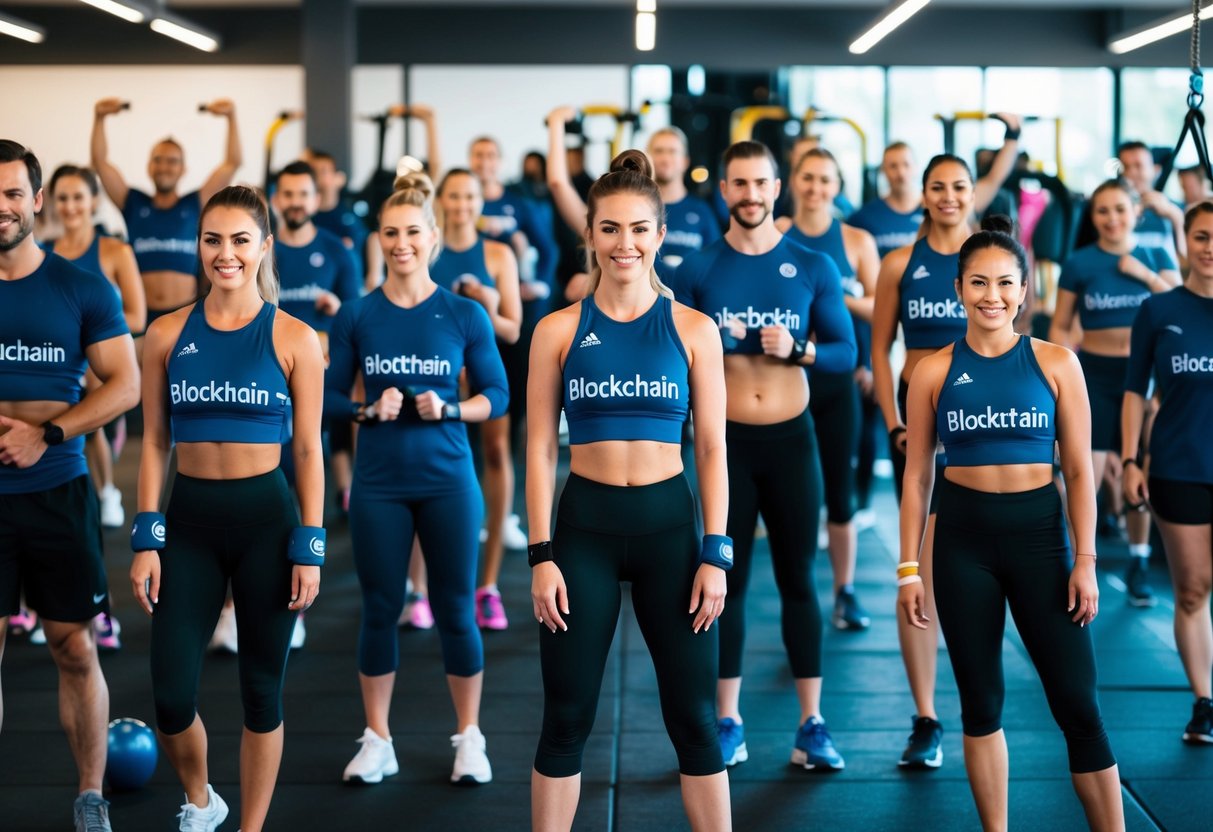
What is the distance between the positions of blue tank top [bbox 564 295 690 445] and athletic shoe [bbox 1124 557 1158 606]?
3590 millimetres

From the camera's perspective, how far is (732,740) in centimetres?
385

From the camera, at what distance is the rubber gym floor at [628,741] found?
11.5 feet

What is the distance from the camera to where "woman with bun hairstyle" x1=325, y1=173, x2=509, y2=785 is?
368 centimetres

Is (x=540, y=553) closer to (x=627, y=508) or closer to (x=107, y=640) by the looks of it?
(x=627, y=508)

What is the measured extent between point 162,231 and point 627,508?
456 cm

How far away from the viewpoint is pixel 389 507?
3676 mm

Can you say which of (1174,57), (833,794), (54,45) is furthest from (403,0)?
(833,794)

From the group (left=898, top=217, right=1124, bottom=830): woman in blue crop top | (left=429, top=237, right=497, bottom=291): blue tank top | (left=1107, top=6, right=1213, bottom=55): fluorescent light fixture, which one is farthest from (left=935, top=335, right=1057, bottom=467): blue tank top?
(left=1107, top=6, right=1213, bottom=55): fluorescent light fixture

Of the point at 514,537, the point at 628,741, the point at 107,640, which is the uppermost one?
the point at 514,537

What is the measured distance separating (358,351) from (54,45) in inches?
429

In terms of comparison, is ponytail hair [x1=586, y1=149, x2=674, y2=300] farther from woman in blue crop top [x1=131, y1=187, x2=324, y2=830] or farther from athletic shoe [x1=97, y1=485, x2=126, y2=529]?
athletic shoe [x1=97, y1=485, x2=126, y2=529]

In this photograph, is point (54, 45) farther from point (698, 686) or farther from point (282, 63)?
point (698, 686)

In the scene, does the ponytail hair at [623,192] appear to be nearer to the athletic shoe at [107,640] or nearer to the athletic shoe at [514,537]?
the athletic shoe at [107,640]

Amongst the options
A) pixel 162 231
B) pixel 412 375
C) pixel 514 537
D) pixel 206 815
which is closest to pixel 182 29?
pixel 162 231
